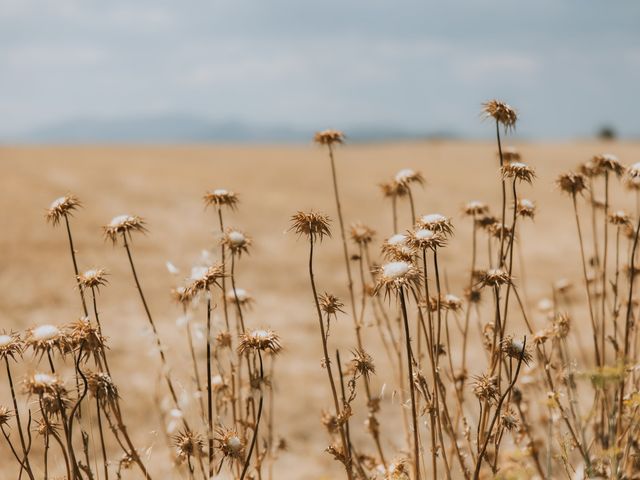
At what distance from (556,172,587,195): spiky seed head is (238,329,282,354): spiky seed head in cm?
190

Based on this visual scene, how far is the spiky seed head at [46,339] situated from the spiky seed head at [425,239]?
141 cm

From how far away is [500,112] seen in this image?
278cm

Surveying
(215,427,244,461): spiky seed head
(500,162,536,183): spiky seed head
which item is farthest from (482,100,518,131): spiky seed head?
(215,427,244,461): spiky seed head

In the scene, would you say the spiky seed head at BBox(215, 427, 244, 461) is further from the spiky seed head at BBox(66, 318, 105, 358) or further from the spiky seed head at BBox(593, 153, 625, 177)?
the spiky seed head at BBox(593, 153, 625, 177)

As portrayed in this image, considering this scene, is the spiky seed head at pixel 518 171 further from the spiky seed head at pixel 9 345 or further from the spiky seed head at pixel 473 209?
the spiky seed head at pixel 9 345

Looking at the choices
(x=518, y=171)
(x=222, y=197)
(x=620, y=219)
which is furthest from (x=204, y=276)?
(x=620, y=219)

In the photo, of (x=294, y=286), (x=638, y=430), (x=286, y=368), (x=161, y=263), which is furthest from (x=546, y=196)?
(x=638, y=430)

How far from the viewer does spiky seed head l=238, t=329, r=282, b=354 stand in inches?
95.5

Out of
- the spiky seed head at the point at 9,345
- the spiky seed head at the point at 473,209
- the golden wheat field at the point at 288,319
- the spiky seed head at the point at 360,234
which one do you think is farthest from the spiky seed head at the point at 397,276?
the spiky seed head at the point at 360,234

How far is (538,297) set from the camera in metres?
11.6

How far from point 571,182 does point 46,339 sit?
8.91ft

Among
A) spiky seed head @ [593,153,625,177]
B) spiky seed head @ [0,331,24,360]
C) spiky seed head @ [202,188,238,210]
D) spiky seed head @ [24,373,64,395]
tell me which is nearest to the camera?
spiky seed head @ [24,373,64,395]

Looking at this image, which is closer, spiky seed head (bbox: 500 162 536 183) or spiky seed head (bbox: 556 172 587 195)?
spiky seed head (bbox: 500 162 536 183)

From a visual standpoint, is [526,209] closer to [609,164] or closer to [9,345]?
[609,164]
